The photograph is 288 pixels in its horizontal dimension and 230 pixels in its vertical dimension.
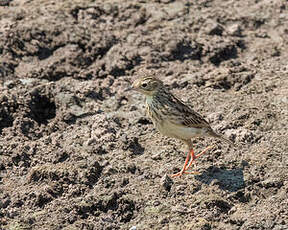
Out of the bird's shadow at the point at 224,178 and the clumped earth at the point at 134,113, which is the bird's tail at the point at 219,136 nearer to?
the clumped earth at the point at 134,113

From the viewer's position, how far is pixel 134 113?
9.37 metres

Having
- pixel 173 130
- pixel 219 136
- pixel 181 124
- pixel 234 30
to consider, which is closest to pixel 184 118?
pixel 181 124

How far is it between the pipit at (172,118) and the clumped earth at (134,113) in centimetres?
32

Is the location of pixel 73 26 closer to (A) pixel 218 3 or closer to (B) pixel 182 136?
(A) pixel 218 3

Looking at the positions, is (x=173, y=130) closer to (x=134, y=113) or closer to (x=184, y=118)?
(x=184, y=118)

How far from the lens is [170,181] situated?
7.78m

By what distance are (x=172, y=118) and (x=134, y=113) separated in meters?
1.36

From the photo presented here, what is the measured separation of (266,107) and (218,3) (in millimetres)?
3435

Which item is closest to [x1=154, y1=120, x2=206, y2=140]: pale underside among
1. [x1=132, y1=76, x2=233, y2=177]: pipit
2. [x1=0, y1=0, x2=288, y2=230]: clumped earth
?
→ [x1=132, y1=76, x2=233, y2=177]: pipit

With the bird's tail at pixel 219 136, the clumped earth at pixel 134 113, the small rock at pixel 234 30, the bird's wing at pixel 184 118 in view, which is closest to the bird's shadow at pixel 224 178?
the clumped earth at pixel 134 113

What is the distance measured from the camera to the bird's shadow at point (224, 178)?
7.71 metres

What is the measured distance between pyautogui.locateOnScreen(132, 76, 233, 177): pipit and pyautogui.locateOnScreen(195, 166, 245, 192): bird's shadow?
23cm

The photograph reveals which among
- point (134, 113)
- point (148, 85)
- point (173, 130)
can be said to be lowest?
point (134, 113)

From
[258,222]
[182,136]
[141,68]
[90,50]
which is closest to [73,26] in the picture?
[90,50]
